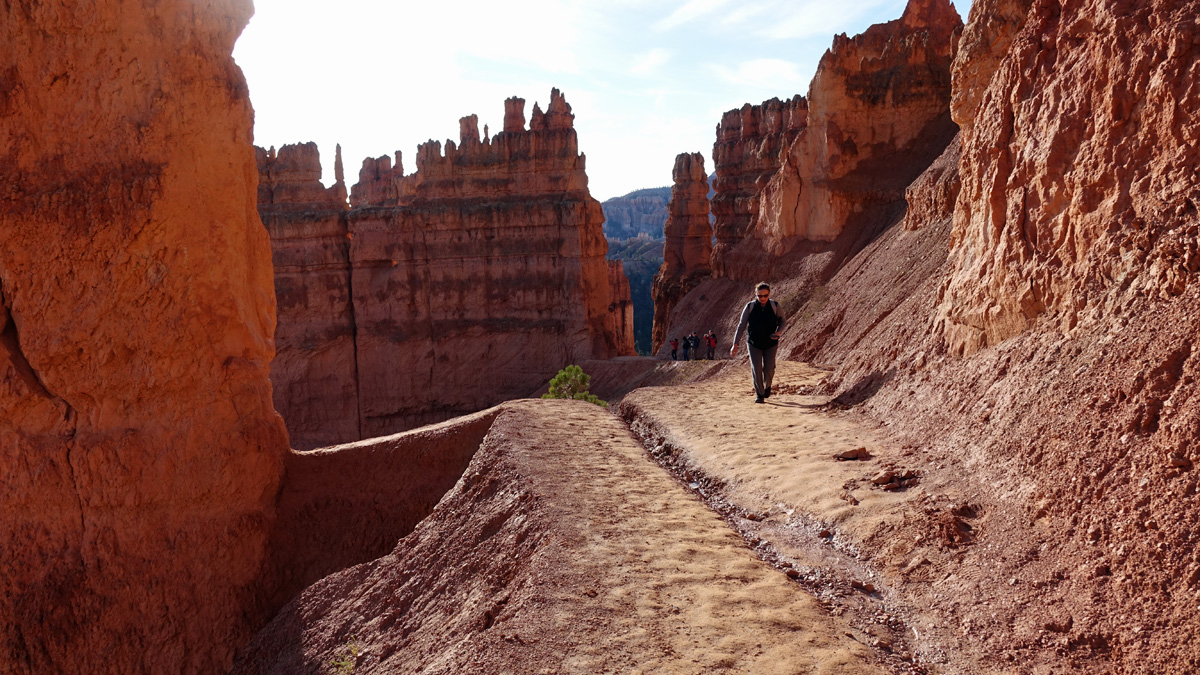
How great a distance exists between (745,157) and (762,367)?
26469 mm

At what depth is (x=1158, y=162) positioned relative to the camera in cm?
625

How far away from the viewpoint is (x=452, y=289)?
2933 centimetres

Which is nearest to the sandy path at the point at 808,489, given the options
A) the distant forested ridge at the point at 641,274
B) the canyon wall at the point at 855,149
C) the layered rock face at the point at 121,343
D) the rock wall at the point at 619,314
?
the layered rock face at the point at 121,343

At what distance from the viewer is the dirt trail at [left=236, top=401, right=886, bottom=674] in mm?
4992

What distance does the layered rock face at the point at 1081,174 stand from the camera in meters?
6.08

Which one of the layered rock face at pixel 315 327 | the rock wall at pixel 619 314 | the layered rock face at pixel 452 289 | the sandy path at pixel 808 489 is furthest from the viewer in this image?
the rock wall at pixel 619 314

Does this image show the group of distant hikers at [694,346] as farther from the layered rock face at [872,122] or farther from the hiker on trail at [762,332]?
the hiker on trail at [762,332]

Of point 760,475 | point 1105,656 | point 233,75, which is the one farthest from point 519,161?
point 1105,656

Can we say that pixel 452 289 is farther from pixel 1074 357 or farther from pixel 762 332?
pixel 1074 357

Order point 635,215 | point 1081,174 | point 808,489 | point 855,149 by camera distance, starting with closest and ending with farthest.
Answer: point 1081,174 → point 808,489 → point 855,149 → point 635,215

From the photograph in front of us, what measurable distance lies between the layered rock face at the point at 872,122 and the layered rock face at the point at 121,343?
17719 mm

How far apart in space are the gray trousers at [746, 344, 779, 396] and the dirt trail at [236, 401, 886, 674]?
274 cm

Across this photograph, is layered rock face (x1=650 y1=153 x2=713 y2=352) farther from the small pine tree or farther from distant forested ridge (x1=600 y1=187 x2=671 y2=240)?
distant forested ridge (x1=600 y1=187 x2=671 y2=240)

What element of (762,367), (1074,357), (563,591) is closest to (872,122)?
(762,367)
